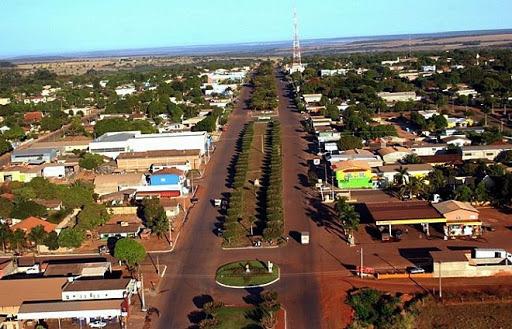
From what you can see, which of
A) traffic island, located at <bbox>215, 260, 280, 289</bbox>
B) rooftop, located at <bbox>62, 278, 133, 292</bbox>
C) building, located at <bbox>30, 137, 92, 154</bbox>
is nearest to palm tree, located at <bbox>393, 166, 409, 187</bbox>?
traffic island, located at <bbox>215, 260, 280, 289</bbox>

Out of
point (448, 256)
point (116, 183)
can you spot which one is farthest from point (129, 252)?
point (116, 183)

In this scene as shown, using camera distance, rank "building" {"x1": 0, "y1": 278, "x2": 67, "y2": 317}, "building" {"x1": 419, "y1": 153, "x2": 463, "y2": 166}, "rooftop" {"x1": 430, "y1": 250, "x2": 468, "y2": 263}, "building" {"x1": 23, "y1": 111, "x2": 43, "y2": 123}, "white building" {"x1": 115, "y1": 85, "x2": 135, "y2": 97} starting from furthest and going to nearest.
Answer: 1. "white building" {"x1": 115, "y1": 85, "x2": 135, "y2": 97}
2. "building" {"x1": 23, "y1": 111, "x2": 43, "y2": 123}
3. "building" {"x1": 419, "y1": 153, "x2": 463, "y2": 166}
4. "rooftop" {"x1": 430, "y1": 250, "x2": 468, "y2": 263}
5. "building" {"x1": 0, "y1": 278, "x2": 67, "y2": 317}

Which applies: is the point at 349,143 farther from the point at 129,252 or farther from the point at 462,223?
the point at 129,252

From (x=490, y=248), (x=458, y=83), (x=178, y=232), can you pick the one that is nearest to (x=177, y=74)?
(x=458, y=83)

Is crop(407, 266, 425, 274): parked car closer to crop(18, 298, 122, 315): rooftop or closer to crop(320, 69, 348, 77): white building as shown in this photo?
crop(18, 298, 122, 315): rooftop

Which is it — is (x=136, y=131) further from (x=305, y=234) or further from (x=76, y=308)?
(x=76, y=308)

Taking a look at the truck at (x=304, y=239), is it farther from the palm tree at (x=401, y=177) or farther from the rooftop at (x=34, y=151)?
the rooftop at (x=34, y=151)

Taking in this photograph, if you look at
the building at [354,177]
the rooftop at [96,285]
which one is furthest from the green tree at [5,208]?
the building at [354,177]
